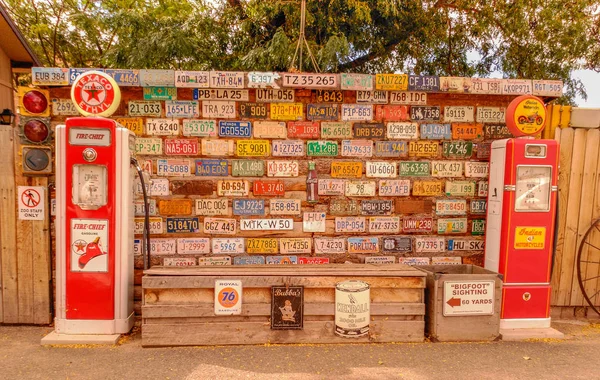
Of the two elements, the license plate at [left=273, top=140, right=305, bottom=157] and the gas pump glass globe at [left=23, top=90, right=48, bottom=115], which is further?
the license plate at [left=273, top=140, right=305, bottom=157]

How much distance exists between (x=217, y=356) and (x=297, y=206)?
6.69 feet

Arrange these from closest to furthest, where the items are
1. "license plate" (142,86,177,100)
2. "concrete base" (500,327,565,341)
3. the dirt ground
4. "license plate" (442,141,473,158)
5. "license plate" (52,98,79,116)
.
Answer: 1. the dirt ground
2. "concrete base" (500,327,565,341)
3. "license plate" (52,98,79,116)
4. "license plate" (142,86,177,100)
5. "license plate" (442,141,473,158)

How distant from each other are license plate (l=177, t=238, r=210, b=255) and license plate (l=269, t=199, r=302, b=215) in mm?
943

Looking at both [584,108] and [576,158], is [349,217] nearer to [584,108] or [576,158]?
[576,158]

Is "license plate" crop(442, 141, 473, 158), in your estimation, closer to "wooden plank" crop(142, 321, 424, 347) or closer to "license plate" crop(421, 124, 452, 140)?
"license plate" crop(421, 124, 452, 140)

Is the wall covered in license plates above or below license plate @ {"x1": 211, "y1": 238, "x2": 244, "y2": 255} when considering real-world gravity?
above

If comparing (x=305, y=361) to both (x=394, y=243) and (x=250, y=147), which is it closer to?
(x=394, y=243)

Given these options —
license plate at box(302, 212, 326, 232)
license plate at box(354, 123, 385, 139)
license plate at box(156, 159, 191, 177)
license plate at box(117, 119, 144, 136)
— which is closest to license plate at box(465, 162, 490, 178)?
license plate at box(354, 123, 385, 139)

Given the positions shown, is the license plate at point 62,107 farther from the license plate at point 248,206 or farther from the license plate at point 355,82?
the license plate at point 355,82

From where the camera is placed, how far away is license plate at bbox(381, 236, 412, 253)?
5090mm

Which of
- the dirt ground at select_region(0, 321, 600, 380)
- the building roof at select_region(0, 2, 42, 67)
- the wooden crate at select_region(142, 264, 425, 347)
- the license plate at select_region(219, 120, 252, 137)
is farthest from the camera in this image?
the building roof at select_region(0, 2, 42, 67)

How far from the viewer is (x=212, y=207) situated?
4887 millimetres

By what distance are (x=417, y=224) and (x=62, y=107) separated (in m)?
4.81

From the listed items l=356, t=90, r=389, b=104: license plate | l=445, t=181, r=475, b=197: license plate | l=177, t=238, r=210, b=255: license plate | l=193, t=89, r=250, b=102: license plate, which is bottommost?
l=177, t=238, r=210, b=255: license plate
